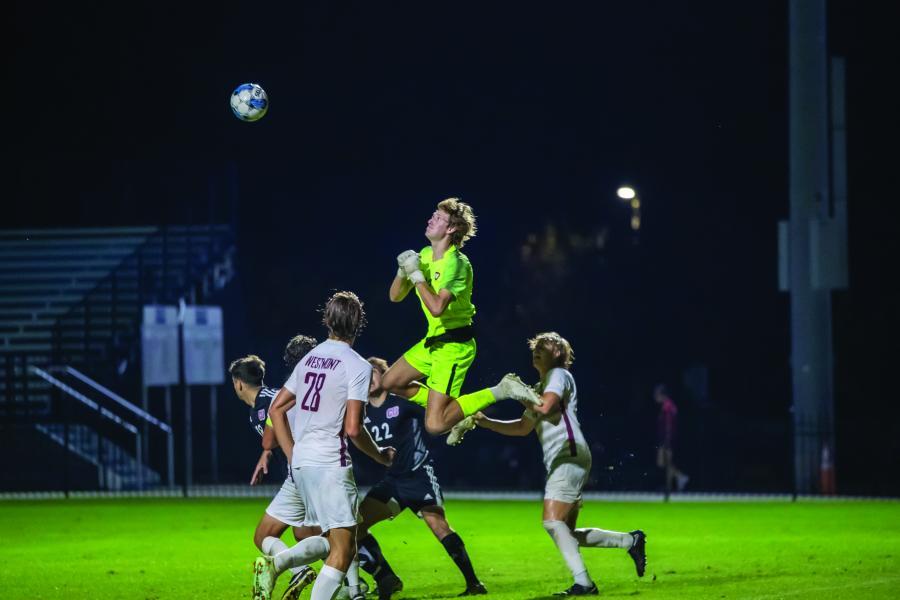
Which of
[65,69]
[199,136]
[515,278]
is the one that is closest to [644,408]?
[515,278]

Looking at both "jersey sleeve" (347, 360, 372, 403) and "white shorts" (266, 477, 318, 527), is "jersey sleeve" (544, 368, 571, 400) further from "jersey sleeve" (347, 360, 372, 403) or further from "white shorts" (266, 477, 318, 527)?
"jersey sleeve" (347, 360, 372, 403)

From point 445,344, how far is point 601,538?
1.94 m

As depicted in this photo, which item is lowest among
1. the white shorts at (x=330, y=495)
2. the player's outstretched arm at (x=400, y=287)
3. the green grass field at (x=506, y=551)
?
the green grass field at (x=506, y=551)

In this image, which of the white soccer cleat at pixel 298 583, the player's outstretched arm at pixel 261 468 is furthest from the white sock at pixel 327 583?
the player's outstretched arm at pixel 261 468

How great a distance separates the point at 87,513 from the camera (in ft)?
73.0

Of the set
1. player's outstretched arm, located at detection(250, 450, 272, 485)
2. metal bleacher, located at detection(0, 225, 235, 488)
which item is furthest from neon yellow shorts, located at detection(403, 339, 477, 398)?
metal bleacher, located at detection(0, 225, 235, 488)

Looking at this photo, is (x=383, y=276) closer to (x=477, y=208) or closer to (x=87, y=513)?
(x=477, y=208)

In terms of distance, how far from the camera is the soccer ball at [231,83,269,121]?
15.5 metres

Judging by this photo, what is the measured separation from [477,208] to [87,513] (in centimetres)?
2235

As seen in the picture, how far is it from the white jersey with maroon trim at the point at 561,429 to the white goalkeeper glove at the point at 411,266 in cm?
122

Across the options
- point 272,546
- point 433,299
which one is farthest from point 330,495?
point 433,299

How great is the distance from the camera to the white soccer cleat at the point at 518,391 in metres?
11.5

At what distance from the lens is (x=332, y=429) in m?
9.47

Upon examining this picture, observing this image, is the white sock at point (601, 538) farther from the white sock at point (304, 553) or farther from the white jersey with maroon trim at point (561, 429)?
the white sock at point (304, 553)
